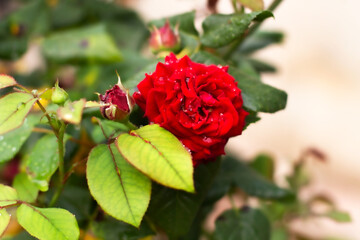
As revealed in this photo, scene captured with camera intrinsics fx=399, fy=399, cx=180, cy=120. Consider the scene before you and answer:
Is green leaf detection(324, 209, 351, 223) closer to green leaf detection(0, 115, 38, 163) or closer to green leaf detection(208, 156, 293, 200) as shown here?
green leaf detection(208, 156, 293, 200)

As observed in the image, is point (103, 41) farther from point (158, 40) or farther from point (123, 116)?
point (123, 116)

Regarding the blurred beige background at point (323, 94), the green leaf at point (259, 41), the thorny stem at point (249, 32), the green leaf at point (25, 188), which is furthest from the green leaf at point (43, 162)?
the blurred beige background at point (323, 94)

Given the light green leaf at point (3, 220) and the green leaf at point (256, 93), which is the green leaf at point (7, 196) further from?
the green leaf at point (256, 93)

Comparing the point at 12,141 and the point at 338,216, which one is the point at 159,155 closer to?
the point at 12,141

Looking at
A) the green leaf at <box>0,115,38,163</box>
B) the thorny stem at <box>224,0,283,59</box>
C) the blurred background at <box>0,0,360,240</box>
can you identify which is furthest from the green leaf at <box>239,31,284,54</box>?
the green leaf at <box>0,115,38,163</box>

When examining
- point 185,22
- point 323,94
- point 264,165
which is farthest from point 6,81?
point 323,94

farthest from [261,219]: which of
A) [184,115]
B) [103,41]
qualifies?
[103,41]
